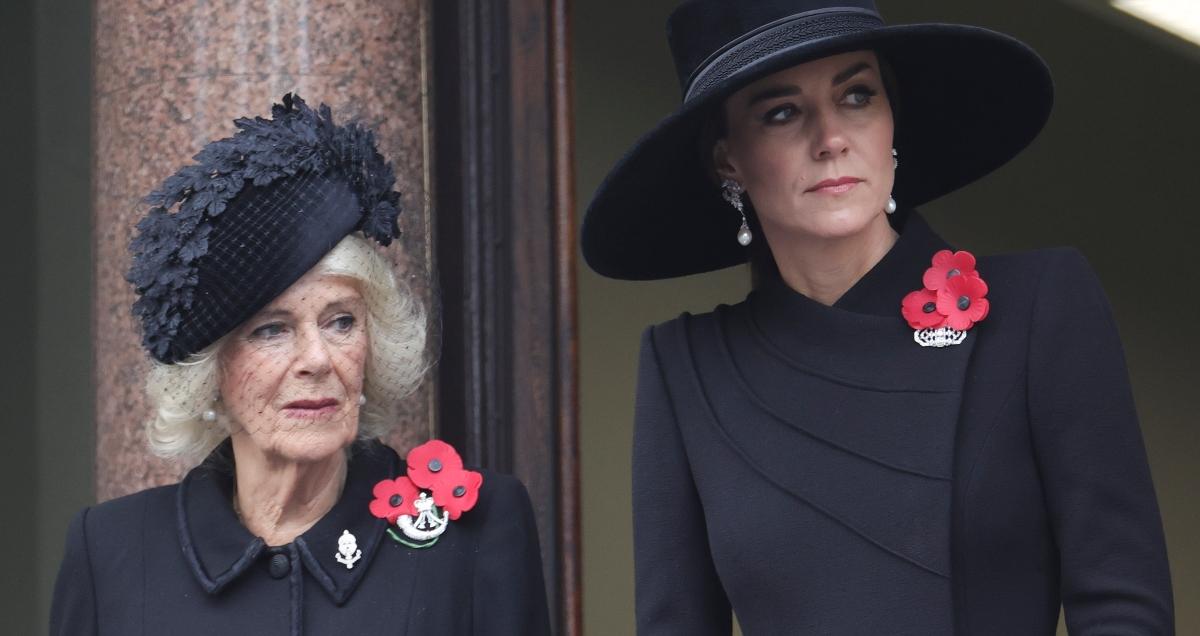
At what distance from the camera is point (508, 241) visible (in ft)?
15.8

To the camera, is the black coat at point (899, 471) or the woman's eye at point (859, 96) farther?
the woman's eye at point (859, 96)

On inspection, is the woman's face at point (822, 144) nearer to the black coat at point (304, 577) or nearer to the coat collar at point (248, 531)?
the black coat at point (304, 577)

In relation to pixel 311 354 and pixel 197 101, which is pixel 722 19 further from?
pixel 197 101

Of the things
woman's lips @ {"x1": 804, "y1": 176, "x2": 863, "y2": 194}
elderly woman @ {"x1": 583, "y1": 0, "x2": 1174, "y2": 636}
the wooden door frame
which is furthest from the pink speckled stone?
woman's lips @ {"x1": 804, "y1": 176, "x2": 863, "y2": 194}

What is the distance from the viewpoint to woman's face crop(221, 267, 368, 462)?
3.07 m

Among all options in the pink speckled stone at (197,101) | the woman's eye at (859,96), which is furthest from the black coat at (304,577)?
the pink speckled stone at (197,101)

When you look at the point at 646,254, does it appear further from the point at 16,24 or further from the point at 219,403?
the point at 16,24

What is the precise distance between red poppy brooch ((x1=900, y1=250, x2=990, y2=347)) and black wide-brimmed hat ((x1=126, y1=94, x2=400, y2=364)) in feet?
2.93

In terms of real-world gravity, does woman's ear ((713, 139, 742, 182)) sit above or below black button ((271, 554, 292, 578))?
above

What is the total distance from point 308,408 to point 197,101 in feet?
4.81

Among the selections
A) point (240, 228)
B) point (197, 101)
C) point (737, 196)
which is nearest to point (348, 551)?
point (240, 228)

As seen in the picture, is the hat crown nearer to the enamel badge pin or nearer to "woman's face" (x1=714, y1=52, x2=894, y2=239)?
"woman's face" (x1=714, y1=52, x2=894, y2=239)

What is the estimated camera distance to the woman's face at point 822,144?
2.96 meters

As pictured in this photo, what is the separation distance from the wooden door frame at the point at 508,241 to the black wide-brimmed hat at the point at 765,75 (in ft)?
4.56
